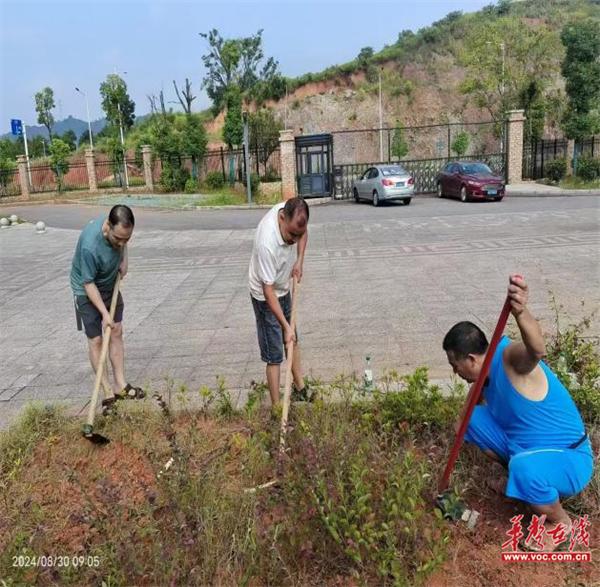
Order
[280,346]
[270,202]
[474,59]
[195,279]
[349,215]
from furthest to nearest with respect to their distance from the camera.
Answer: [474,59], [270,202], [349,215], [195,279], [280,346]

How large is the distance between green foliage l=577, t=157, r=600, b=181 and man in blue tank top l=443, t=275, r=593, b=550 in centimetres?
2329

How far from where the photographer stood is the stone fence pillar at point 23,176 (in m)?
32.0

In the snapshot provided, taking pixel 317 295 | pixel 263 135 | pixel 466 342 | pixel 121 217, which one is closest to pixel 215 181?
pixel 263 135

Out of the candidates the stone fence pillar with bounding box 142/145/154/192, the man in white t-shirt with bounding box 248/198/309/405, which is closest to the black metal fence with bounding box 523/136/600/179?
the stone fence pillar with bounding box 142/145/154/192

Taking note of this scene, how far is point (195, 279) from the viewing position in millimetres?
9445

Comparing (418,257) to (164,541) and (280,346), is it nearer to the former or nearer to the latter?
(280,346)

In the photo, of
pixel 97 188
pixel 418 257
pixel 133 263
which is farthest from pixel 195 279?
pixel 97 188

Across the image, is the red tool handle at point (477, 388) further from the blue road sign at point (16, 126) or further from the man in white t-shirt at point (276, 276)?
the blue road sign at point (16, 126)

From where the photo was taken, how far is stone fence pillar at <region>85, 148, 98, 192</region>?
3244 centimetres

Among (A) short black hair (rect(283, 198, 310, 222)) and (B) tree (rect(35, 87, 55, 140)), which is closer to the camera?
(A) short black hair (rect(283, 198, 310, 222))

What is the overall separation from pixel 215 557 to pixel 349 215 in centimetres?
1623

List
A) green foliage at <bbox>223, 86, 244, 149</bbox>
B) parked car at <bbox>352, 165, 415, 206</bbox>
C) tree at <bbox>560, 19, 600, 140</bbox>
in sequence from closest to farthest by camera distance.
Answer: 1. parked car at <bbox>352, 165, 415, 206</bbox>
2. tree at <bbox>560, 19, 600, 140</bbox>
3. green foliage at <bbox>223, 86, 244, 149</bbox>

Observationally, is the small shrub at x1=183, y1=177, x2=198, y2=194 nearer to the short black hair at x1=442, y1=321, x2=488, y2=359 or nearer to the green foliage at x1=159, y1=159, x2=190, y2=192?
the green foliage at x1=159, y1=159, x2=190, y2=192

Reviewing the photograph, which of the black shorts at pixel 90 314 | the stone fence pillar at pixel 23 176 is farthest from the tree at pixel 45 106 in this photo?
the black shorts at pixel 90 314
